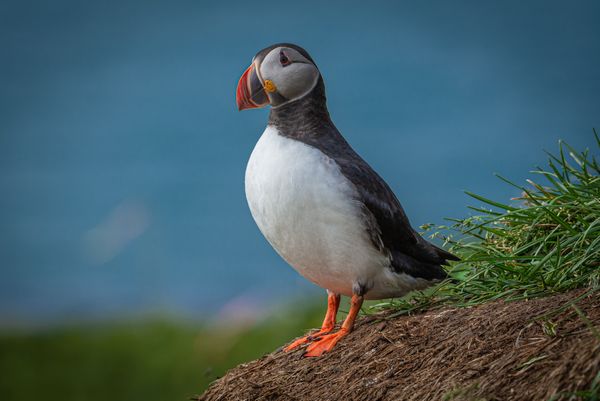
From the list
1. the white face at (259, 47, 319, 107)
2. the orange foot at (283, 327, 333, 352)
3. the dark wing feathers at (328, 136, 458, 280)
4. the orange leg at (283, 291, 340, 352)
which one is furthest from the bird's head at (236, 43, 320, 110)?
the orange foot at (283, 327, 333, 352)

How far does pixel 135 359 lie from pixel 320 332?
5353mm

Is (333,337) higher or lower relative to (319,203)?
lower

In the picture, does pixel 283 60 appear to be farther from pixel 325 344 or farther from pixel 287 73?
pixel 325 344

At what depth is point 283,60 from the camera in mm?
5461

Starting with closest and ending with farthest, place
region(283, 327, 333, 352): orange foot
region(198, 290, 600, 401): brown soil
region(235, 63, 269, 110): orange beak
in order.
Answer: region(198, 290, 600, 401): brown soil
region(283, 327, 333, 352): orange foot
region(235, 63, 269, 110): orange beak

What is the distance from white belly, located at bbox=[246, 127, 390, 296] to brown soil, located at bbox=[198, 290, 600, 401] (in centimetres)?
47

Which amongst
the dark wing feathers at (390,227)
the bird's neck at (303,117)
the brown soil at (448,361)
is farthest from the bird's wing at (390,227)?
the brown soil at (448,361)

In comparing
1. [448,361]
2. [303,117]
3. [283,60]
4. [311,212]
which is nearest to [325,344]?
[311,212]

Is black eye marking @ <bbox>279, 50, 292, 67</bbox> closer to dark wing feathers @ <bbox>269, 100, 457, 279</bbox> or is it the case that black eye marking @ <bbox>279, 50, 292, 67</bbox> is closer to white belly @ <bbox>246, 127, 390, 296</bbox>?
dark wing feathers @ <bbox>269, 100, 457, 279</bbox>

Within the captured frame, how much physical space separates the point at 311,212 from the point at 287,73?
1.04m

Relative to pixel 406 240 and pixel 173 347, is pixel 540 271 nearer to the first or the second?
pixel 406 240

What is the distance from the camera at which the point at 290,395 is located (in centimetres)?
477

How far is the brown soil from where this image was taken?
3.81m

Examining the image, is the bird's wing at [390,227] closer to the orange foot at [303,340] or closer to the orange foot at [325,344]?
the orange foot at [325,344]
